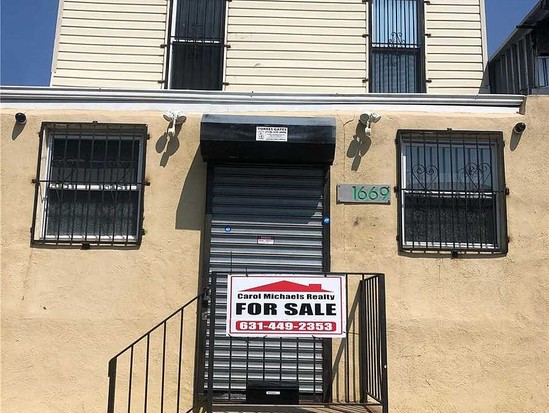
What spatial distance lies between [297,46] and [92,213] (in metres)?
3.21

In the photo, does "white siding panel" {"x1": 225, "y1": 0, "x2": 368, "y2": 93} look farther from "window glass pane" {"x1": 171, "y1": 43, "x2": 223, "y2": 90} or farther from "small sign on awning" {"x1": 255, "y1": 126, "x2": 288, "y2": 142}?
"small sign on awning" {"x1": 255, "y1": 126, "x2": 288, "y2": 142}

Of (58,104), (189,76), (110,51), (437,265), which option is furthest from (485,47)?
(58,104)

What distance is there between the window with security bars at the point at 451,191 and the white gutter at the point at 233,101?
1.15ft

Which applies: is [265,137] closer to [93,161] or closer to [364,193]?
[364,193]

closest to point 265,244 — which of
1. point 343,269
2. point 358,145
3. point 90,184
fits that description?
point 343,269

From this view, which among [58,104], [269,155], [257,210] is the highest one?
[58,104]

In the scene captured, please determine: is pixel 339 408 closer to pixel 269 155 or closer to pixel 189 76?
pixel 269 155

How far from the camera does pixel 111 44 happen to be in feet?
24.6

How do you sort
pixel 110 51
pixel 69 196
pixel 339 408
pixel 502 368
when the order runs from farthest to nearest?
pixel 110 51, pixel 69 196, pixel 502 368, pixel 339 408

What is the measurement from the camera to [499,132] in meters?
6.34

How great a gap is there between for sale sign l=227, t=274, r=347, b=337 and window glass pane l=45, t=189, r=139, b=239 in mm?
1673

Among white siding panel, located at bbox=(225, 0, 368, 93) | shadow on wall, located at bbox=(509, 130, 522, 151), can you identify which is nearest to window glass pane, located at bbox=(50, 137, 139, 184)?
white siding panel, located at bbox=(225, 0, 368, 93)

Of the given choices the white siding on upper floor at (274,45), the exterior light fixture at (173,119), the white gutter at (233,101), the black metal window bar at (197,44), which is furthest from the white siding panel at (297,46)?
the exterior light fixture at (173,119)

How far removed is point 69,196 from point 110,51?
84.1 inches
